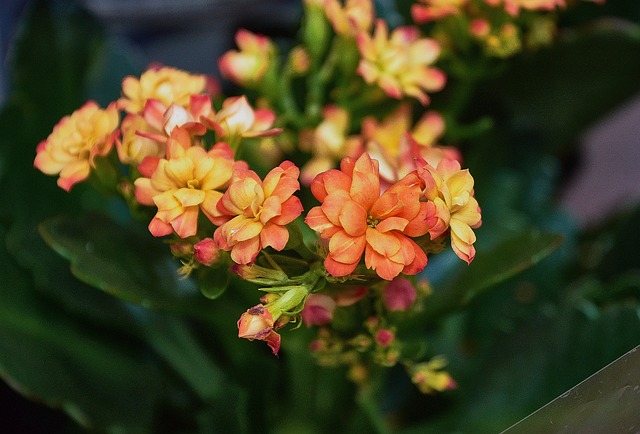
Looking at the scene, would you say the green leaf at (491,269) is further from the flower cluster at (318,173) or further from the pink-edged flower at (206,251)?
the pink-edged flower at (206,251)

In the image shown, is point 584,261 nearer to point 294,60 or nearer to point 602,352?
point 602,352

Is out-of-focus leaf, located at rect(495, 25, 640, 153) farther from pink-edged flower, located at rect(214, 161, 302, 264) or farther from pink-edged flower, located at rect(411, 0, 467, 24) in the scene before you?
pink-edged flower, located at rect(214, 161, 302, 264)

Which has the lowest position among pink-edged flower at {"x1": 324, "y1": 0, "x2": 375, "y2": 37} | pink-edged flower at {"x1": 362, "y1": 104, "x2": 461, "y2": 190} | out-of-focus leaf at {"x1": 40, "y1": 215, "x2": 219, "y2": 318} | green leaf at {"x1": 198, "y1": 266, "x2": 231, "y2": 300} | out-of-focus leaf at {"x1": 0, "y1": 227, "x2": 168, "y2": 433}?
out-of-focus leaf at {"x1": 0, "y1": 227, "x2": 168, "y2": 433}

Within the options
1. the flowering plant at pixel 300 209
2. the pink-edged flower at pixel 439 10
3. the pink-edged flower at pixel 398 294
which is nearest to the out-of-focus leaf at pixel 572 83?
the flowering plant at pixel 300 209

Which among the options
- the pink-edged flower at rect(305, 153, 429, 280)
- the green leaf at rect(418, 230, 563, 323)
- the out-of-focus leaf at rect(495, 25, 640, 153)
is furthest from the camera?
the out-of-focus leaf at rect(495, 25, 640, 153)

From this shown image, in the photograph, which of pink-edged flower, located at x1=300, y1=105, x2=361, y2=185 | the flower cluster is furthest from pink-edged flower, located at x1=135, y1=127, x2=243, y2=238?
pink-edged flower, located at x1=300, y1=105, x2=361, y2=185

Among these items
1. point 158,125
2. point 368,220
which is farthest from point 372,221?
point 158,125

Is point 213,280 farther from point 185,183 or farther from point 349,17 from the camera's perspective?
point 349,17
